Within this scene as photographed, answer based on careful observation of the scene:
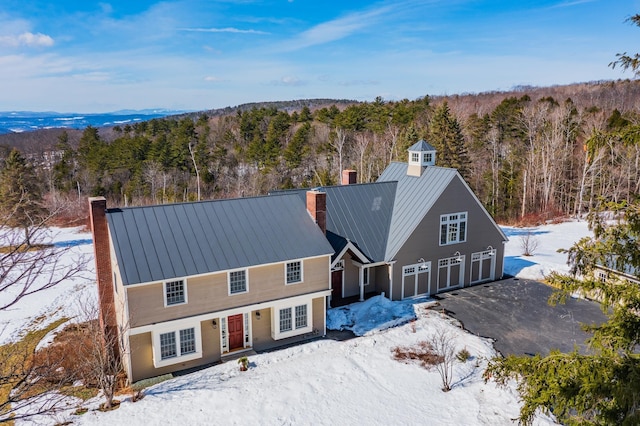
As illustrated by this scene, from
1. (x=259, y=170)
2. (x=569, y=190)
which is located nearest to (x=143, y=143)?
(x=259, y=170)

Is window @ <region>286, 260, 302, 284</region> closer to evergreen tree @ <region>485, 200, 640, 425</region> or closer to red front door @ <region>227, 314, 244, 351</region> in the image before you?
red front door @ <region>227, 314, 244, 351</region>

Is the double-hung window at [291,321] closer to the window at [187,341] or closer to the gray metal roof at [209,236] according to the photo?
the gray metal roof at [209,236]

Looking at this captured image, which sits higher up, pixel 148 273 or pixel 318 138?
pixel 318 138

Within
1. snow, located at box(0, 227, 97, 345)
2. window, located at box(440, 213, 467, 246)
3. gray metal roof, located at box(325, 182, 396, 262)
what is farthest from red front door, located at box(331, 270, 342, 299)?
snow, located at box(0, 227, 97, 345)

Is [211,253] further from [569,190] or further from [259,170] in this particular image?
[569,190]

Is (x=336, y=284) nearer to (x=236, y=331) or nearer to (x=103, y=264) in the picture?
(x=236, y=331)

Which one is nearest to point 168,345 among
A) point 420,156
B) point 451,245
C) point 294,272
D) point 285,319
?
point 285,319
